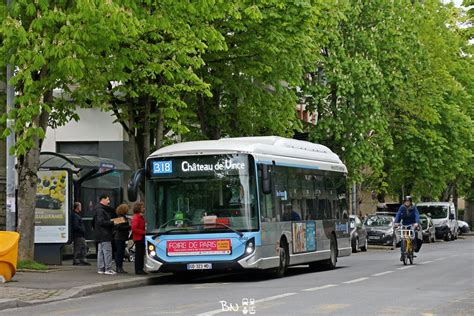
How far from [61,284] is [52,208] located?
5.92m

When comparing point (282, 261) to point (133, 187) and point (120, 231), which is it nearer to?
point (120, 231)

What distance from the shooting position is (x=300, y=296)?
56.4ft

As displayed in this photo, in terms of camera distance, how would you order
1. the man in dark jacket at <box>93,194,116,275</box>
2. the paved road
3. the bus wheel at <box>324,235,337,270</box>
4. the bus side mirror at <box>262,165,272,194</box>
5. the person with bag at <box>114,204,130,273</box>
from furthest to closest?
the bus wheel at <box>324,235,337,270</box> → the person with bag at <box>114,204,130,273</box> → the man in dark jacket at <box>93,194,116,275</box> → the bus side mirror at <box>262,165,272,194</box> → the paved road

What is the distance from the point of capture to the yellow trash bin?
65.3 ft

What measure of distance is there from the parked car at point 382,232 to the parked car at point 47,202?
82.0 feet

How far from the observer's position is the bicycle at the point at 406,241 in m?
28.5

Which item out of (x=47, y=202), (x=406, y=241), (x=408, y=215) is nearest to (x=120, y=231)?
(x=47, y=202)

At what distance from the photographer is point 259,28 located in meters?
30.4

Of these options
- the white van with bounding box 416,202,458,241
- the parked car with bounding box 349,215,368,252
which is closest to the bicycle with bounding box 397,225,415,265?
the parked car with bounding box 349,215,368,252

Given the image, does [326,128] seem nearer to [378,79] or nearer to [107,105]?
[378,79]

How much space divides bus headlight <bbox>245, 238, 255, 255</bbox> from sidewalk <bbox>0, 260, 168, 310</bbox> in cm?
239

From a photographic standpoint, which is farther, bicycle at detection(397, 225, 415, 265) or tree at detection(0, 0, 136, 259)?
bicycle at detection(397, 225, 415, 265)

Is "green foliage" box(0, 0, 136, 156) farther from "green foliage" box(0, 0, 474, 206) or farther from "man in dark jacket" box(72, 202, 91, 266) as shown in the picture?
"man in dark jacket" box(72, 202, 91, 266)

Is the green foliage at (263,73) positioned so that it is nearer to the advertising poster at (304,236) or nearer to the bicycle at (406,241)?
the advertising poster at (304,236)
